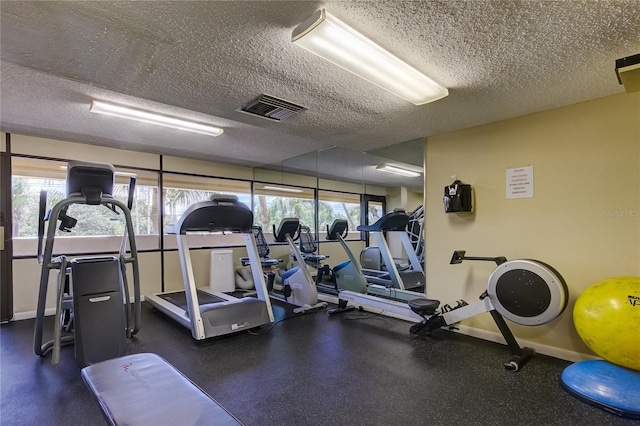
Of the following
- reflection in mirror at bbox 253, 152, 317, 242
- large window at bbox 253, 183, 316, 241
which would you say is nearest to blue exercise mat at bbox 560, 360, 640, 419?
reflection in mirror at bbox 253, 152, 317, 242

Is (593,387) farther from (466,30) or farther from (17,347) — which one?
(17,347)

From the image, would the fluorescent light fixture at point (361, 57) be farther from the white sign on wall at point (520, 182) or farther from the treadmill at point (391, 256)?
the treadmill at point (391, 256)

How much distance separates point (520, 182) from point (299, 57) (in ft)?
8.16

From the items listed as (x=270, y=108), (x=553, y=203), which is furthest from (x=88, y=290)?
(x=553, y=203)

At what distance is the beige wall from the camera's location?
2555 mm

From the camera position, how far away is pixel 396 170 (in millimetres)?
4738

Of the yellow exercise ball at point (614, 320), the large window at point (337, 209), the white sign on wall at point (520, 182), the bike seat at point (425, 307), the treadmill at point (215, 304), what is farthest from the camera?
the large window at point (337, 209)

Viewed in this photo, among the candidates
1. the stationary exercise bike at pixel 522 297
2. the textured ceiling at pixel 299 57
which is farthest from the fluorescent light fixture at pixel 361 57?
the stationary exercise bike at pixel 522 297

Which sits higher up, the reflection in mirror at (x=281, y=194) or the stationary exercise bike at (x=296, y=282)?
the reflection in mirror at (x=281, y=194)

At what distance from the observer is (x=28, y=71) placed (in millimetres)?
2379

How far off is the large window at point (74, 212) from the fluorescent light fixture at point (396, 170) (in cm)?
375

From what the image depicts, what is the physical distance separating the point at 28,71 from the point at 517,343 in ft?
15.6

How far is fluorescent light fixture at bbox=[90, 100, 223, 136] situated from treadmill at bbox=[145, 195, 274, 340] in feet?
3.42

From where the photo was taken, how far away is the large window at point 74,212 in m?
4.25
